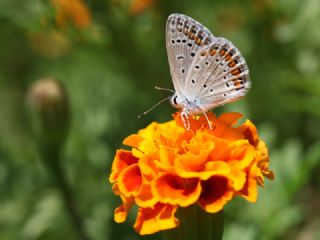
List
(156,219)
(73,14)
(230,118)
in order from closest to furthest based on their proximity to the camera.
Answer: (156,219) < (230,118) < (73,14)

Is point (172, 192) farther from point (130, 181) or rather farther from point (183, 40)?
point (183, 40)

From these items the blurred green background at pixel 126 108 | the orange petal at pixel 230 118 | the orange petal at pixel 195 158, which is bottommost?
the blurred green background at pixel 126 108

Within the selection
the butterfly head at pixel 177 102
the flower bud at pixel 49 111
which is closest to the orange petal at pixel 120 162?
the butterfly head at pixel 177 102

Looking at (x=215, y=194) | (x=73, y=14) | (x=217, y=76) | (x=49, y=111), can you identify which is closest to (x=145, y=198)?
(x=215, y=194)

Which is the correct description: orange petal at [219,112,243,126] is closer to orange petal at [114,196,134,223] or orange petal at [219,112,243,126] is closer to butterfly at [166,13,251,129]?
butterfly at [166,13,251,129]

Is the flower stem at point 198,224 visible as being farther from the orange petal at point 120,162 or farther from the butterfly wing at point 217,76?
the butterfly wing at point 217,76
